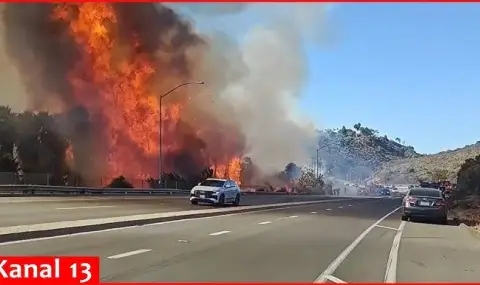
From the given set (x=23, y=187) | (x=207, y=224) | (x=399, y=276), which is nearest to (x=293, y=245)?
(x=399, y=276)

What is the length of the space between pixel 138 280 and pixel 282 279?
2.39m

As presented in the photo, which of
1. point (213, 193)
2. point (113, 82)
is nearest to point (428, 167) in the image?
point (113, 82)

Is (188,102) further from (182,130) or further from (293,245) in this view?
(293,245)

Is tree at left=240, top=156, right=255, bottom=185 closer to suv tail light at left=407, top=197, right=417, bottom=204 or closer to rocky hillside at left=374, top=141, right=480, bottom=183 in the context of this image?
rocky hillside at left=374, top=141, right=480, bottom=183

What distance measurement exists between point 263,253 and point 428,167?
478 feet

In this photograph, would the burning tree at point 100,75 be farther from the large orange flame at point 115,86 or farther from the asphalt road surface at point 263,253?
the asphalt road surface at point 263,253

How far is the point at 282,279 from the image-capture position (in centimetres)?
1130

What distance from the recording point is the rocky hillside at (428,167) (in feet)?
455

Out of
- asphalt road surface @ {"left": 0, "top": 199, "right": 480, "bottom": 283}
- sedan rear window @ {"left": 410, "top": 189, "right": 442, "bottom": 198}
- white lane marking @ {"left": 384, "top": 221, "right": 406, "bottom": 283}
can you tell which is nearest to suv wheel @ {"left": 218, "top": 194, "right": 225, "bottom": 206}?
sedan rear window @ {"left": 410, "top": 189, "right": 442, "bottom": 198}

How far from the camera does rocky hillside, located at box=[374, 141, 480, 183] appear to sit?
138750 mm

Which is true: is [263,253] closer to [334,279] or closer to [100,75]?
[334,279]

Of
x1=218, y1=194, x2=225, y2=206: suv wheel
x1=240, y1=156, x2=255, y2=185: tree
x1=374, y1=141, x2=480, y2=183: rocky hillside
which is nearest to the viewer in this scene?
x1=218, y1=194, x2=225, y2=206: suv wheel

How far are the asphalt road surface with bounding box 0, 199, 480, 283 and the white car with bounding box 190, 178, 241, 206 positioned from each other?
47.8 feet

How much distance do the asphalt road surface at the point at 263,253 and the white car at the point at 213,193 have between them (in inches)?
574
